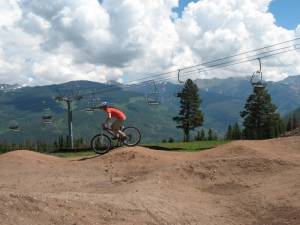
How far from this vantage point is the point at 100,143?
25.2 metres

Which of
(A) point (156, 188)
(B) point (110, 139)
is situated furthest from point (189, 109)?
(A) point (156, 188)

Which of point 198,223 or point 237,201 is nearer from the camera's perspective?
point 198,223

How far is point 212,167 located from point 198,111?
8009 centimetres

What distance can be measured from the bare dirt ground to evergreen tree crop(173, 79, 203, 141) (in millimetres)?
72518

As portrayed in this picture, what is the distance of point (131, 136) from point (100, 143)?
64.6 inches

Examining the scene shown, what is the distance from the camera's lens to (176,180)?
685 inches

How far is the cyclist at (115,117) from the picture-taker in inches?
908

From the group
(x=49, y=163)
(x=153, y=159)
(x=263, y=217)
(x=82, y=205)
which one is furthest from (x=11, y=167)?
(x=263, y=217)

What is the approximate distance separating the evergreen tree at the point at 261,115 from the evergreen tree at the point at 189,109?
1012 centimetres

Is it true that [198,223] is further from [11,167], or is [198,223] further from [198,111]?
[198,111]

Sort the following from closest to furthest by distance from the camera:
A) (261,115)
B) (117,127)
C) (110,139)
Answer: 1. (117,127)
2. (110,139)
3. (261,115)

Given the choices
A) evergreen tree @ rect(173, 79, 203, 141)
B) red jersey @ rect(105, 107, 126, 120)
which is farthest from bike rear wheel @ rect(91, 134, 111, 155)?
Answer: evergreen tree @ rect(173, 79, 203, 141)

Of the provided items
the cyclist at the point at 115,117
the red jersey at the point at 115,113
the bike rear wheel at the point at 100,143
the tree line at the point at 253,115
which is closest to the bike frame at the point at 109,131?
the cyclist at the point at 115,117

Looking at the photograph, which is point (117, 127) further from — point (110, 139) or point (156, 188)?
point (156, 188)
